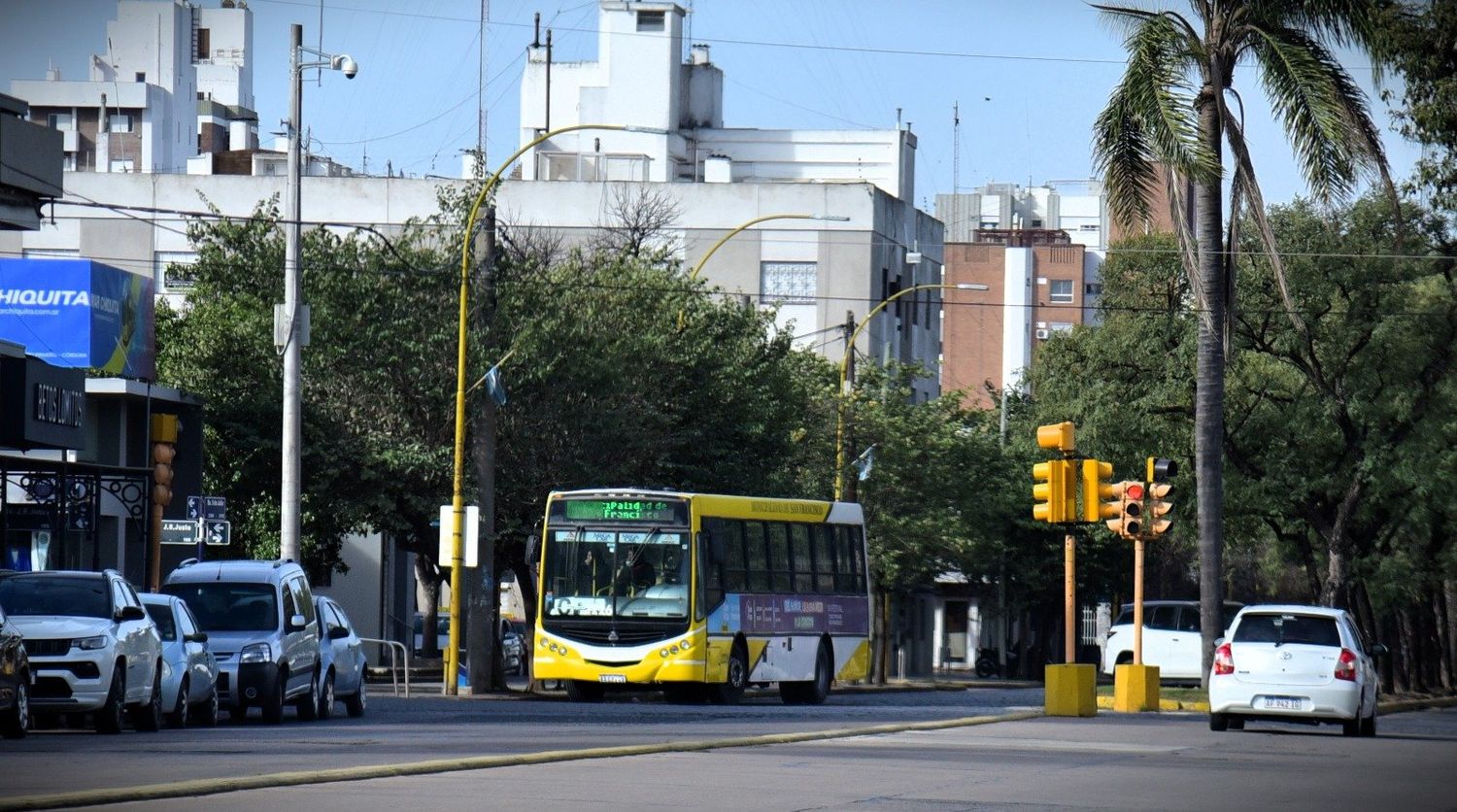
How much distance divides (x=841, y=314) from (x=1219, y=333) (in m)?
45.4

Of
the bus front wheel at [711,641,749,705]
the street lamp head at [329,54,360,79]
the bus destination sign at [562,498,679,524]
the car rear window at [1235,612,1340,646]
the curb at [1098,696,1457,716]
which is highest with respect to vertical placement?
the street lamp head at [329,54,360,79]

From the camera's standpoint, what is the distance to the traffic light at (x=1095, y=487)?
28.0 meters

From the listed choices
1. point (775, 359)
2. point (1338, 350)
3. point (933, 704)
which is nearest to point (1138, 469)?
point (1338, 350)

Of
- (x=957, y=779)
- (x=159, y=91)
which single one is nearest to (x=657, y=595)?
(x=957, y=779)

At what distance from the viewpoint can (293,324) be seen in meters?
32.6

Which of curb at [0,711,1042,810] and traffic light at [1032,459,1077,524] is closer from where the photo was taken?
curb at [0,711,1042,810]

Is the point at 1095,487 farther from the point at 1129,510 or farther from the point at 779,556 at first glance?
the point at 779,556

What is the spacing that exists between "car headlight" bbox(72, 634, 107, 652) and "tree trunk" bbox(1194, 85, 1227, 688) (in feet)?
56.0

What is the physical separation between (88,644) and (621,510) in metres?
13.2

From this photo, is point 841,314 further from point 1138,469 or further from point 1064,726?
point 1064,726

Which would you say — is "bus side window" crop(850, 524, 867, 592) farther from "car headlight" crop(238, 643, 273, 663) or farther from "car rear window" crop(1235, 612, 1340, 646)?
"car headlight" crop(238, 643, 273, 663)

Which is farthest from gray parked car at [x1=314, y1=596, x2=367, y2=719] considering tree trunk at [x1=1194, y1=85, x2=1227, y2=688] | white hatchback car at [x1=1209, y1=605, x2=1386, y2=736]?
tree trunk at [x1=1194, y1=85, x2=1227, y2=688]

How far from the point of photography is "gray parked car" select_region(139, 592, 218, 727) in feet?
74.9

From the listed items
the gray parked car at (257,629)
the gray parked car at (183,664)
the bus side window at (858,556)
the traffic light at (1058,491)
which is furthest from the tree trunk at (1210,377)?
the gray parked car at (183,664)
